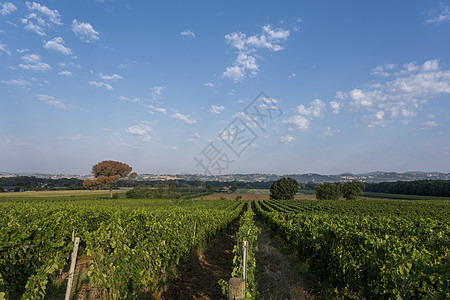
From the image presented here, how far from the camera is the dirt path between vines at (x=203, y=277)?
6.45m

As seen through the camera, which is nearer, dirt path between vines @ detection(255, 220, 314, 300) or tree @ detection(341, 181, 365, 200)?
dirt path between vines @ detection(255, 220, 314, 300)

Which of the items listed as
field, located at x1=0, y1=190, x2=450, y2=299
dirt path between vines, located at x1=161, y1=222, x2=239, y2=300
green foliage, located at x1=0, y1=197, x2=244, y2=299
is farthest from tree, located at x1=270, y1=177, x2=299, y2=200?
green foliage, located at x1=0, y1=197, x2=244, y2=299

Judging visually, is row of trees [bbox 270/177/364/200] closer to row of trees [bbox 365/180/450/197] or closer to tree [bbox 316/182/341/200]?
tree [bbox 316/182/341/200]

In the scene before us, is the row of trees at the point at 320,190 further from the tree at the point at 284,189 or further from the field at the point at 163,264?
the field at the point at 163,264

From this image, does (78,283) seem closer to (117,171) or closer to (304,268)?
(304,268)

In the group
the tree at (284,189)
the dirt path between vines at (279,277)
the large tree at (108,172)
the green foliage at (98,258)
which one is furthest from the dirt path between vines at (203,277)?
the tree at (284,189)

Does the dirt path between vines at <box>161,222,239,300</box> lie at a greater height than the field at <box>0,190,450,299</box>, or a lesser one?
lesser

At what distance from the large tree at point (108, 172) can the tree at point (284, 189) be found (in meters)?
47.3

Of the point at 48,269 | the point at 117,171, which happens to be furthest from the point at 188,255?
the point at 117,171

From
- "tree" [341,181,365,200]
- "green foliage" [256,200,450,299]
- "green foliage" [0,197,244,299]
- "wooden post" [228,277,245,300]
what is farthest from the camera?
"tree" [341,181,365,200]

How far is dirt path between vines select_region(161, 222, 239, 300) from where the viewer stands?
6449 millimetres

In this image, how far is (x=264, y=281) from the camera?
736 cm

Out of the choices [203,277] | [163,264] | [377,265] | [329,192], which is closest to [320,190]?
[329,192]

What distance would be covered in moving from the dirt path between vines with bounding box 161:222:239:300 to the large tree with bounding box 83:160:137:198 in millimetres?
59293
